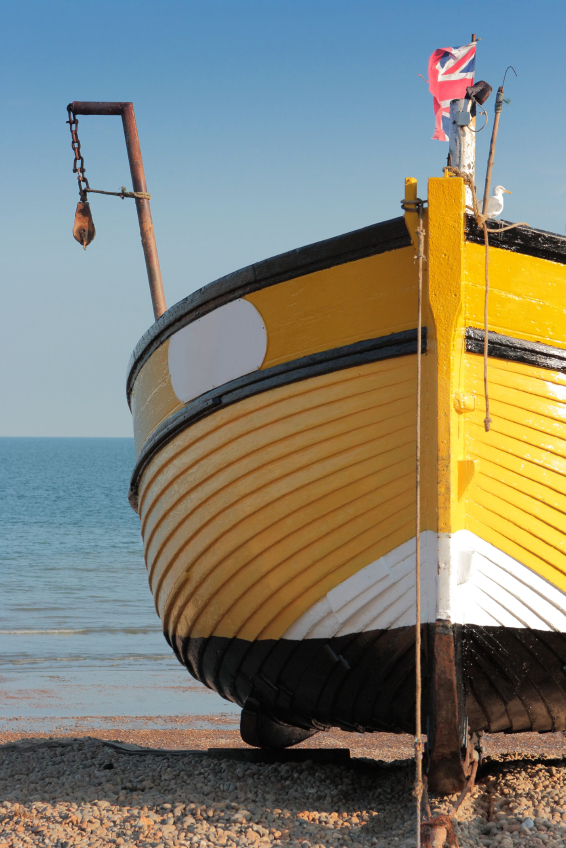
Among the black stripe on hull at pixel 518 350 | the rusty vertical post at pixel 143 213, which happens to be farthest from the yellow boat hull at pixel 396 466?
the rusty vertical post at pixel 143 213

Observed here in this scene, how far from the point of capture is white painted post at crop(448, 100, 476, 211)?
131 inches

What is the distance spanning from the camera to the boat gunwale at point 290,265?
3.04 m

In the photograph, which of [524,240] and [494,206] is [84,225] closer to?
[494,206]

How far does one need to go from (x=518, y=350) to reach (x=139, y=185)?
4.09 metres

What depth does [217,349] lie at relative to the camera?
3.54m

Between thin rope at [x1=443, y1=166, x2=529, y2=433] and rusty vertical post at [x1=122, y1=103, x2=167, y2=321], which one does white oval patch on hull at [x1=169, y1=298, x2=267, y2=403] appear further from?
rusty vertical post at [x1=122, y1=103, x2=167, y2=321]

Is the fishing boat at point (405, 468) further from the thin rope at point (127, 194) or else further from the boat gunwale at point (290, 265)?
the thin rope at point (127, 194)

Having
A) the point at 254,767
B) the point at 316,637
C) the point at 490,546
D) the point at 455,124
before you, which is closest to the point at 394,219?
the point at 455,124

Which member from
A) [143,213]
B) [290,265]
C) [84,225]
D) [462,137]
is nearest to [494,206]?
[462,137]

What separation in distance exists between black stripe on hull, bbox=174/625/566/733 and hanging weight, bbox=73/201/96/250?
3.71m

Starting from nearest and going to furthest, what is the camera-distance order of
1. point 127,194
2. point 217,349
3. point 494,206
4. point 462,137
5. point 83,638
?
point 494,206, point 462,137, point 217,349, point 127,194, point 83,638

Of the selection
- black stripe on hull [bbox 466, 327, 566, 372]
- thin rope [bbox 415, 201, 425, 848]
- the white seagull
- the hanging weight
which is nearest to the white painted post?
the white seagull

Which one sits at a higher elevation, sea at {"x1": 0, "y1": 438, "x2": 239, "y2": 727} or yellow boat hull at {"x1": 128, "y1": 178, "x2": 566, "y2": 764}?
yellow boat hull at {"x1": 128, "y1": 178, "x2": 566, "y2": 764}

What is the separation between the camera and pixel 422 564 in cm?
304
